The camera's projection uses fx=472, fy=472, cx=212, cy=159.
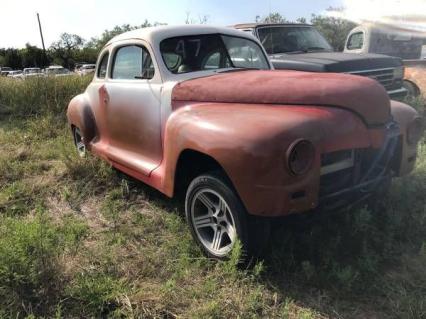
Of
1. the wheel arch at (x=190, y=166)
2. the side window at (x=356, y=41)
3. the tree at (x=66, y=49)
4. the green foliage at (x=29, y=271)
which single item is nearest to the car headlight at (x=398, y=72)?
the side window at (x=356, y=41)

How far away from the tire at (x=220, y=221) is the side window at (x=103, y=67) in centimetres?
250

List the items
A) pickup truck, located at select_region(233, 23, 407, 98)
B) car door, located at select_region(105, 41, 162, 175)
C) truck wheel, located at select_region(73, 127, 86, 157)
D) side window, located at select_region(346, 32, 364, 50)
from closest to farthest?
car door, located at select_region(105, 41, 162, 175)
truck wheel, located at select_region(73, 127, 86, 157)
pickup truck, located at select_region(233, 23, 407, 98)
side window, located at select_region(346, 32, 364, 50)

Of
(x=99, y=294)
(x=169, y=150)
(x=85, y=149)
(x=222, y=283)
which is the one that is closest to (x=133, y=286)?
(x=99, y=294)

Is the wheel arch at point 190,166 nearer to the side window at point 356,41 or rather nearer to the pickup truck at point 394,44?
the pickup truck at point 394,44

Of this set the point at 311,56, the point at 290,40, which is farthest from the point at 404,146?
the point at 290,40

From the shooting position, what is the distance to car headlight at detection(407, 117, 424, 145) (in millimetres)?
3836

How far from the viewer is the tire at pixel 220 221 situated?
3.16 meters

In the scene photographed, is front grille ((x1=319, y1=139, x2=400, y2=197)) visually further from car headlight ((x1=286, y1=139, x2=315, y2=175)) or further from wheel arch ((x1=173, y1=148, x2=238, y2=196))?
wheel arch ((x1=173, y1=148, x2=238, y2=196))

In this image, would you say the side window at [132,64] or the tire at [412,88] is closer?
the side window at [132,64]

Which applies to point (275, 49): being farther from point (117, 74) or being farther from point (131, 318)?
point (131, 318)

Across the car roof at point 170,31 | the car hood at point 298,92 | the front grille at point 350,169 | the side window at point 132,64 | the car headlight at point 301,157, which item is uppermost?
the car roof at point 170,31

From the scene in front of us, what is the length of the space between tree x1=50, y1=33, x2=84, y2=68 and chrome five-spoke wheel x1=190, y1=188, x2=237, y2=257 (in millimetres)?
53360

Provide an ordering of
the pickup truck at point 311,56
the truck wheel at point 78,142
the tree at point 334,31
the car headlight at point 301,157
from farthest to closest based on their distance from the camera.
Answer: the tree at point 334,31 → the pickup truck at point 311,56 → the truck wheel at point 78,142 → the car headlight at point 301,157

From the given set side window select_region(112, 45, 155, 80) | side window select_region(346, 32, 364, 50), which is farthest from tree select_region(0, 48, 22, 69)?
side window select_region(112, 45, 155, 80)
